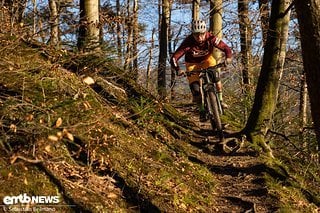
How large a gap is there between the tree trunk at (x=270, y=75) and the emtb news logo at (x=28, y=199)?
4.06m

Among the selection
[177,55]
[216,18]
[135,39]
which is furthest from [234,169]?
[135,39]

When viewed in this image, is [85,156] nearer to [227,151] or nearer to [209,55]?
[227,151]

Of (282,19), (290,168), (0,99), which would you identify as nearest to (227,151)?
(290,168)

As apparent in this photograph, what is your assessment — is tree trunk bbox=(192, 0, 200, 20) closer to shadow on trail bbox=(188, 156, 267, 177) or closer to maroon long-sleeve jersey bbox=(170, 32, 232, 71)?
maroon long-sleeve jersey bbox=(170, 32, 232, 71)

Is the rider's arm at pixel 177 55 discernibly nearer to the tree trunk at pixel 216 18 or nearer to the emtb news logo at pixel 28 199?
the emtb news logo at pixel 28 199

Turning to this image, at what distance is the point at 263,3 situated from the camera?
1373 cm

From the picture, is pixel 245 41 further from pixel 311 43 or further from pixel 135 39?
pixel 311 43

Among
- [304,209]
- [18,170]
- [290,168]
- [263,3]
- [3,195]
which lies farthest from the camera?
[263,3]

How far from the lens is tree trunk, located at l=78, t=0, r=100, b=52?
6.99 metres

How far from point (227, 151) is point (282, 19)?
2205 millimetres

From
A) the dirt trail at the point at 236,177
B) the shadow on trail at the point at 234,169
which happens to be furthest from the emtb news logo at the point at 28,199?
the shadow on trail at the point at 234,169

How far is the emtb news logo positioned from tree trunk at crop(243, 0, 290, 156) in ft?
13.3

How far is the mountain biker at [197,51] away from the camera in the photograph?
740 cm

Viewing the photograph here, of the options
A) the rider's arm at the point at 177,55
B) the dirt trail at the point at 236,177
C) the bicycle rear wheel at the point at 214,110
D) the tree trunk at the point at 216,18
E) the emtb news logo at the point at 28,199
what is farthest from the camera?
the tree trunk at the point at 216,18
